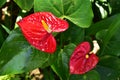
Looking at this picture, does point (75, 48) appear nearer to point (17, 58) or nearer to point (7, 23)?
point (17, 58)

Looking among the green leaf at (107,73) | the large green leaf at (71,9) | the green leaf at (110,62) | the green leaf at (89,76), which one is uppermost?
the large green leaf at (71,9)

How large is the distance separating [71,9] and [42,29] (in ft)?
0.45

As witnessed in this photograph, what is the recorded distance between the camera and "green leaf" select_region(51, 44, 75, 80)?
2.88 ft

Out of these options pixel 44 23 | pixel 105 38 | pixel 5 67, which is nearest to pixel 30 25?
pixel 44 23

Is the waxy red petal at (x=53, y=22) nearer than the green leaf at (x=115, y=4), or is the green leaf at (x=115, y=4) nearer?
the waxy red petal at (x=53, y=22)

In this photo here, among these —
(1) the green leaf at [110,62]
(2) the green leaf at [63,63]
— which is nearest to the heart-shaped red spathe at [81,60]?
(2) the green leaf at [63,63]

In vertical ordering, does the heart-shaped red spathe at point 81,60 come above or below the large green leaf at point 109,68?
above

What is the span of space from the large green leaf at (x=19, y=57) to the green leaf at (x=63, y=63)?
34mm

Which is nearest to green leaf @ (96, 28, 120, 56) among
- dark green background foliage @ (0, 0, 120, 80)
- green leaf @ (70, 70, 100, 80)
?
dark green background foliage @ (0, 0, 120, 80)

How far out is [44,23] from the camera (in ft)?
2.54

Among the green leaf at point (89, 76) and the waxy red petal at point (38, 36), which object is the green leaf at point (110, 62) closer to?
the green leaf at point (89, 76)

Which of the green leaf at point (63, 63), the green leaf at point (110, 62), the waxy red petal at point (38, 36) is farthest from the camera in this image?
the green leaf at point (110, 62)

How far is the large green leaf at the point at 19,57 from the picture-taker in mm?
838

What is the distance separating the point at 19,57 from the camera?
0.85 metres
